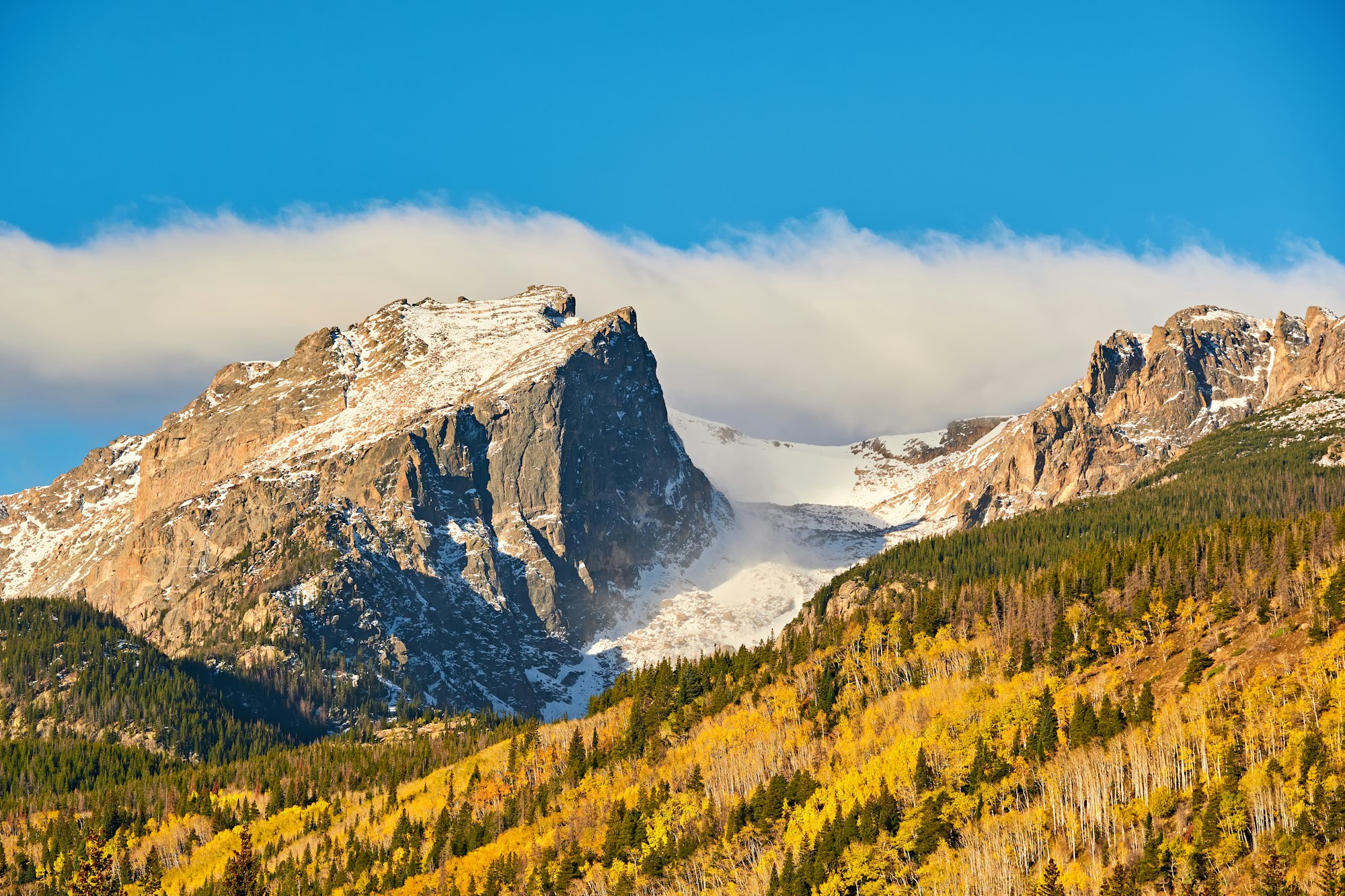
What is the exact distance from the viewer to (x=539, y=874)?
18062 centimetres

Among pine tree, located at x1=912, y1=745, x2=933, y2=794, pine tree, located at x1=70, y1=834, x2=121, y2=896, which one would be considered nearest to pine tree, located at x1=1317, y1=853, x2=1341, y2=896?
pine tree, located at x1=912, y1=745, x2=933, y2=794

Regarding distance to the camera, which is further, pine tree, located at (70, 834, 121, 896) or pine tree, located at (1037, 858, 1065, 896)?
pine tree, located at (1037, 858, 1065, 896)

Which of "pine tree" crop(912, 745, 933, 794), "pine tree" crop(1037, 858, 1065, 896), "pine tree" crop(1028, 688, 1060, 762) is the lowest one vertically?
"pine tree" crop(1037, 858, 1065, 896)

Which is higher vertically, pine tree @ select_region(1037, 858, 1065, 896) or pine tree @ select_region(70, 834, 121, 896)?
pine tree @ select_region(70, 834, 121, 896)

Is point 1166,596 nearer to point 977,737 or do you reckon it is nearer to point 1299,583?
point 1299,583

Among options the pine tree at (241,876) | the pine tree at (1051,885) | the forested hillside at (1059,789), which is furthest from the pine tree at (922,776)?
the pine tree at (241,876)

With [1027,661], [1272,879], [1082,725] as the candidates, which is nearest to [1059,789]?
[1082,725]

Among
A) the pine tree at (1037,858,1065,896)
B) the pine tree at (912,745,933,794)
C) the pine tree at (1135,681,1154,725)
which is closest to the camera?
the pine tree at (1037,858,1065,896)

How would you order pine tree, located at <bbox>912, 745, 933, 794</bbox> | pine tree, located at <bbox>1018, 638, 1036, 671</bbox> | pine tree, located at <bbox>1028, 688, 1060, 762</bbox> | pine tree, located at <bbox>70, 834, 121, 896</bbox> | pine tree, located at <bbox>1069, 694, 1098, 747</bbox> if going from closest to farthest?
pine tree, located at <bbox>70, 834, 121, 896</bbox>
pine tree, located at <bbox>1069, 694, 1098, 747</bbox>
pine tree, located at <bbox>1028, 688, 1060, 762</bbox>
pine tree, located at <bbox>912, 745, 933, 794</bbox>
pine tree, located at <bbox>1018, 638, 1036, 671</bbox>

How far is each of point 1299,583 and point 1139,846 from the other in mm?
64730

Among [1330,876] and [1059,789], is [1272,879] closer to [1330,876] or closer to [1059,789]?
[1330,876]

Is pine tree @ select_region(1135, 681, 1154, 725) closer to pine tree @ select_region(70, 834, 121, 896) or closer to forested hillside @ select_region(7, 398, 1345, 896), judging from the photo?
forested hillside @ select_region(7, 398, 1345, 896)

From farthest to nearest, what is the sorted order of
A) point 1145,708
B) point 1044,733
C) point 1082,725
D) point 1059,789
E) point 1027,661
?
point 1027,661, point 1044,733, point 1082,725, point 1145,708, point 1059,789

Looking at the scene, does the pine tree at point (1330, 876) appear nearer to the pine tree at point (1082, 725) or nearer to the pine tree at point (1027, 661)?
the pine tree at point (1082, 725)
